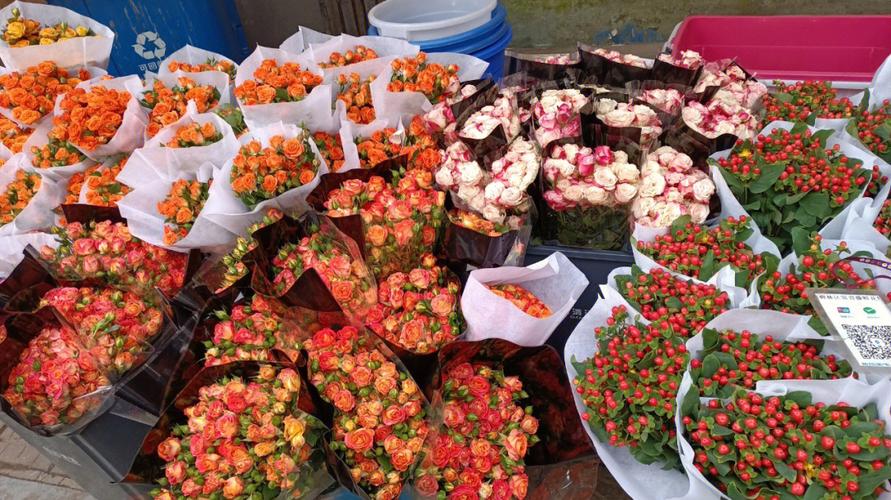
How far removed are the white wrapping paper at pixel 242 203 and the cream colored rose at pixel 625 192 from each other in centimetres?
98

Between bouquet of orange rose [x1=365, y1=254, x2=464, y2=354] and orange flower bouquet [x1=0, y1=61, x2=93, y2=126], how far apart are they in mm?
1765

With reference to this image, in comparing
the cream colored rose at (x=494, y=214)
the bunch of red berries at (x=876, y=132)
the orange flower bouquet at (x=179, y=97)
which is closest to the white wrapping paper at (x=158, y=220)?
the orange flower bouquet at (x=179, y=97)

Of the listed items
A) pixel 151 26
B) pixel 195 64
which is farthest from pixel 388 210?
pixel 151 26

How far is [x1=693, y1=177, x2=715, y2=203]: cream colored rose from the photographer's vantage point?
1.64 m

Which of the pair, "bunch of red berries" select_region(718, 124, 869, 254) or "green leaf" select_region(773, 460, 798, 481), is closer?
"green leaf" select_region(773, 460, 798, 481)

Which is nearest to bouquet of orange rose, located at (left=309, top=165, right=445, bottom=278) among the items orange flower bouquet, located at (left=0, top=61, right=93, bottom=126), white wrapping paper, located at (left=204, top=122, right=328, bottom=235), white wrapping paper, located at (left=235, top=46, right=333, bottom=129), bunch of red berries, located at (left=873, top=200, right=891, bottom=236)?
white wrapping paper, located at (left=204, top=122, right=328, bottom=235)

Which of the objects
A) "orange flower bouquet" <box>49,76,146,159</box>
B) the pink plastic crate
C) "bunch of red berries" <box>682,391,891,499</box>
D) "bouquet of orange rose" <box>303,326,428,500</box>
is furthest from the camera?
the pink plastic crate

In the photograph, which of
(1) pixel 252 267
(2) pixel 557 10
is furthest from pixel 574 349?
(2) pixel 557 10

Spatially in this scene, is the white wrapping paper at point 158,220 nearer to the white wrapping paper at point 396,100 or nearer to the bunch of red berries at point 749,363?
the white wrapping paper at point 396,100

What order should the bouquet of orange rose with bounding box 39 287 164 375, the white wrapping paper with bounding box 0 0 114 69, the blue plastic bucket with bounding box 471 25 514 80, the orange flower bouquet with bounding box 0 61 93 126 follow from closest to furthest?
the bouquet of orange rose with bounding box 39 287 164 375, the orange flower bouquet with bounding box 0 61 93 126, the white wrapping paper with bounding box 0 0 114 69, the blue plastic bucket with bounding box 471 25 514 80

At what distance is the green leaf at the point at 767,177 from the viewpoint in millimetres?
1630

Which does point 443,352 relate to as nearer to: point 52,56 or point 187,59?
point 187,59

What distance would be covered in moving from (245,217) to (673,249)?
1.33 meters

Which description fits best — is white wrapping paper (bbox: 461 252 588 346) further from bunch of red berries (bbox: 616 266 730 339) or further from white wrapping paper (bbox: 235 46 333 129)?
white wrapping paper (bbox: 235 46 333 129)
